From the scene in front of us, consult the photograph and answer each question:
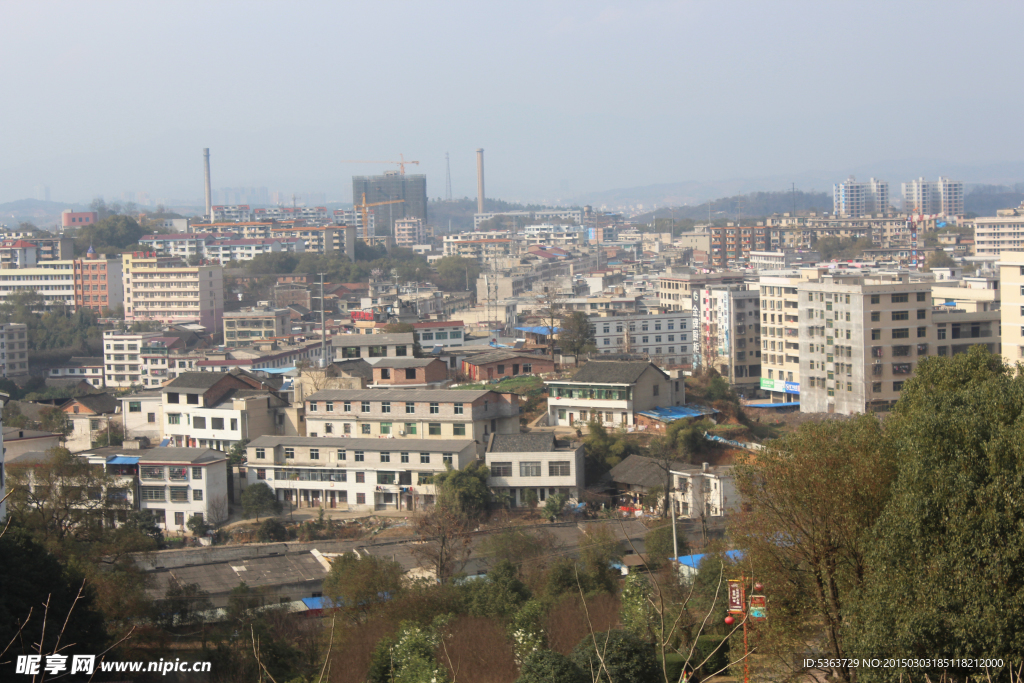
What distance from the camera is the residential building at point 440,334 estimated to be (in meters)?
18.7

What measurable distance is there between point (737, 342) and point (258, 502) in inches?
456

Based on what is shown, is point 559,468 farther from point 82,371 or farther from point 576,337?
point 82,371

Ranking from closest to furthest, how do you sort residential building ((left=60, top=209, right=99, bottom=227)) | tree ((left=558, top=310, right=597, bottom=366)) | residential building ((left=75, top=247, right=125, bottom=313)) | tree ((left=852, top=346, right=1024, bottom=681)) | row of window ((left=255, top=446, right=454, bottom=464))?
tree ((left=852, top=346, right=1024, bottom=681))
row of window ((left=255, top=446, right=454, bottom=464))
tree ((left=558, top=310, right=597, bottom=366))
residential building ((left=75, top=247, right=125, bottom=313))
residential building ((left=60, top=209, right=99, bottom=227))

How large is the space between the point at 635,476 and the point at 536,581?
12.0 feet

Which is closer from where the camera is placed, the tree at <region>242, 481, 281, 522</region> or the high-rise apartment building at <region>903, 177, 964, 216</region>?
the tree at <region>242, 481, 281, 522</region>

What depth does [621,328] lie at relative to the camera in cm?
1942

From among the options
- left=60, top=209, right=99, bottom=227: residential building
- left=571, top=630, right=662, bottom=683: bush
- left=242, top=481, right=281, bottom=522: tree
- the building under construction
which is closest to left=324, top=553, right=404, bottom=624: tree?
left=571, top=630, right=662, bottom=683: bush

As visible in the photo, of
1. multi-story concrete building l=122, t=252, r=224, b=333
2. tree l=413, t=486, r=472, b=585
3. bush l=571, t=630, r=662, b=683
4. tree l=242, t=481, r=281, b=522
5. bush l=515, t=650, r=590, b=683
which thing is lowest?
tree l=242, t=481, r=281, b=522

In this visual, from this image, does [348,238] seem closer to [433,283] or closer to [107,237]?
[433,283]

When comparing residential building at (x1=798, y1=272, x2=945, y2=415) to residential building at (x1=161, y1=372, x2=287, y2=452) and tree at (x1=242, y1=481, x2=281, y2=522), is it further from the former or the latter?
tree at (x1=242, y1=481, x2=281, y2=522)

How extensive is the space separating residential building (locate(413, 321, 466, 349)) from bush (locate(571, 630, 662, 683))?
1388 cm

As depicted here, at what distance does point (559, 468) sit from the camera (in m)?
10.6

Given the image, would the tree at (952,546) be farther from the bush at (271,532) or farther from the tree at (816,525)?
the bush at (271,532)

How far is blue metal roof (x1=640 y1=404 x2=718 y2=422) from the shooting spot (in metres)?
12.1
